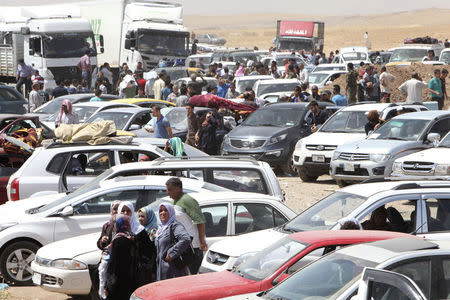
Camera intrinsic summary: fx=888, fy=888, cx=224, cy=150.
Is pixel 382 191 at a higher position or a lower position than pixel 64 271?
higher

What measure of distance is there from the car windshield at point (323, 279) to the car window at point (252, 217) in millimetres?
3160

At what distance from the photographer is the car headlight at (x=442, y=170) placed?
15.6m

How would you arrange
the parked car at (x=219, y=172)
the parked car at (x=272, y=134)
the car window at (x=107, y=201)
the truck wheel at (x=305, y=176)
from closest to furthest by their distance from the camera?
the car window at (x=107, y=201)
the parked car at (x=219, y=172)
the truck wheel at (x=305, y=176)
the parked car at (x=272, y=134)

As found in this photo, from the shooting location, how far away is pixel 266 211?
33.4 ft

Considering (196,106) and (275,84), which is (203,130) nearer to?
(196,106)

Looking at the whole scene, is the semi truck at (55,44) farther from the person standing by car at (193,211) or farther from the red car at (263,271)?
the red car at (263,271)

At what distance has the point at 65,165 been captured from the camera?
1286 centimetres

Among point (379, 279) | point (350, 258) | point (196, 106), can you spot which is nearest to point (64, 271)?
point (350, 258)

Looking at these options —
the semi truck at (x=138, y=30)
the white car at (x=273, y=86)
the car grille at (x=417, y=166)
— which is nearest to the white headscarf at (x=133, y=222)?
the car grille at (x=417, y=166)

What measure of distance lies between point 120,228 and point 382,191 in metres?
2.93

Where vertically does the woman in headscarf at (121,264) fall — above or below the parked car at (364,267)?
below

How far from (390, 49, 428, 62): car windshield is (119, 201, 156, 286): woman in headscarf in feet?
111

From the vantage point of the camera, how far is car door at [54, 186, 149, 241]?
10.7 metres

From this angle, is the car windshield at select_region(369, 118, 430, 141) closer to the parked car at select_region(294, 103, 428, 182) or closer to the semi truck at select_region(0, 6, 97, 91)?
the parked car at select_region(294, 103, 428, 182)
